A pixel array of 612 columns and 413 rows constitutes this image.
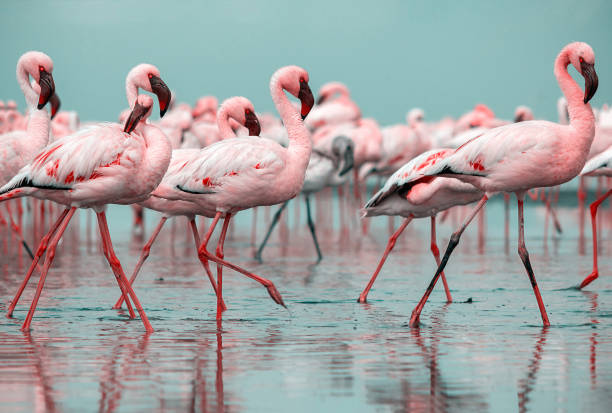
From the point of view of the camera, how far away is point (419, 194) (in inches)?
347

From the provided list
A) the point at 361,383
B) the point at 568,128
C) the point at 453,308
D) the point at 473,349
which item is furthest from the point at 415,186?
the point at 361,383

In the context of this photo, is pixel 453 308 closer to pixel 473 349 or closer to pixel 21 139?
pixel 473 349

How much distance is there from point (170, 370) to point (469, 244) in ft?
31.4

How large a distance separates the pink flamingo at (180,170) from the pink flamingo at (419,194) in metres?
1.27

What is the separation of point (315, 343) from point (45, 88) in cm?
387

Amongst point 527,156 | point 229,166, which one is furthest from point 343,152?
point 527,156

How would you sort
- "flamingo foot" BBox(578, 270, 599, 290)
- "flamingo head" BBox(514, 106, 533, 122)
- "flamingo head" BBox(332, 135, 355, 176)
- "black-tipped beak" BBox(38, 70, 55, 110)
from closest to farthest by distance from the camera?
1. "black-tipped beak" BBox(38, 70, 55, 110)
2. "flamingo foot" BBox(578, 270, 599, 290)
3. "flamingo head" BBox(332, 135, 355, 176)
4. "flamingo head" BBox(514, 106, 533, 122)

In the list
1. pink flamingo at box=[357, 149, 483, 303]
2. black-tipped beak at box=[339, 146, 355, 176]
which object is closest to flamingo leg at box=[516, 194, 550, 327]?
pink flamingo at box=[357, 149, 483, 303]

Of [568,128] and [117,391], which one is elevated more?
[568,128]

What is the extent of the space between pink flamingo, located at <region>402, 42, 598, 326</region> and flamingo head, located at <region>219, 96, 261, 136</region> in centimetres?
201

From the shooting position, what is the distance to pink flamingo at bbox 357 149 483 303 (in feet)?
28.3

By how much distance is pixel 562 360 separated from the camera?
600cm

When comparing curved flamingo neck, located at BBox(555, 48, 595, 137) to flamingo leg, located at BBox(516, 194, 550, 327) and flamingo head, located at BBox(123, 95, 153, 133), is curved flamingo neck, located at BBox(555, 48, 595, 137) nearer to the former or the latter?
flamingo leg, located at BBox(516, 194, 550, 327)

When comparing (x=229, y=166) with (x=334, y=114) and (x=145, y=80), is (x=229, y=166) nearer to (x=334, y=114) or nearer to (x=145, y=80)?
(x=145, y=80)
